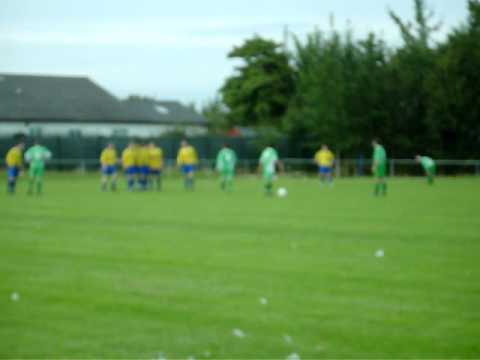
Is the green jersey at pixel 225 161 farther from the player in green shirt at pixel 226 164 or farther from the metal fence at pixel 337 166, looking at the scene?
the metal fence at pixel 337 166

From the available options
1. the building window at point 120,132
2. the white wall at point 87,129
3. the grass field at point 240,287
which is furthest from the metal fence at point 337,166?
the grass field at point 240,287

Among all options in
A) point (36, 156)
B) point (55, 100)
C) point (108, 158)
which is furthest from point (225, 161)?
point (55, 100)

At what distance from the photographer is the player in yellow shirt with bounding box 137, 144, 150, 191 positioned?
39438 mm

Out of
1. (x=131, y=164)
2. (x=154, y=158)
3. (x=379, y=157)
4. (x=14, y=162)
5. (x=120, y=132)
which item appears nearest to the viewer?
(x=379, y=157)

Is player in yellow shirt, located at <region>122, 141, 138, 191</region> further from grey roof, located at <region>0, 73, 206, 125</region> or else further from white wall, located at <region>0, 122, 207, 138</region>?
grey roof, located at <region>0, 73, 206, 125</region>

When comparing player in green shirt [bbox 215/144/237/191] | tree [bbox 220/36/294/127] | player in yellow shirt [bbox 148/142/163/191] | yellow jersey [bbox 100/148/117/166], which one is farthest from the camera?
tree [bbox 220/36/294/127]

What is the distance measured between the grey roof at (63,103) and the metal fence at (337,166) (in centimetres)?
2016

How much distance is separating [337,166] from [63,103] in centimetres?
3399

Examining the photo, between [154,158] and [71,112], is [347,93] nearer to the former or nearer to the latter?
[154,158]

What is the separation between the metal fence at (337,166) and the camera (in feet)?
167

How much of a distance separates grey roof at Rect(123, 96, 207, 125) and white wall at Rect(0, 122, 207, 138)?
3.59 ft

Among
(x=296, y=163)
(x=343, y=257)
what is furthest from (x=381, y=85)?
(x=343, y=257)

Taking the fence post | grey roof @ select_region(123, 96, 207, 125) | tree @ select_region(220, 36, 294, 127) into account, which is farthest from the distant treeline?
grey roof @ select_region(123, 96, 207, 125)

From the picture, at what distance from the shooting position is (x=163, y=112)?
96625 mm
